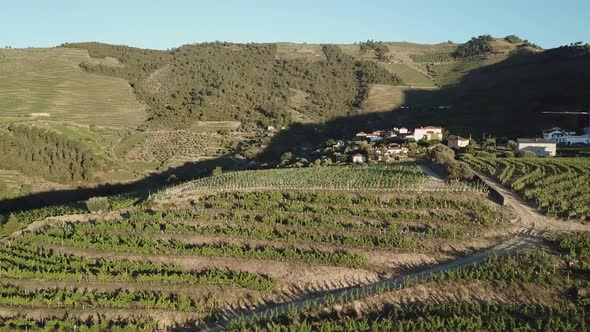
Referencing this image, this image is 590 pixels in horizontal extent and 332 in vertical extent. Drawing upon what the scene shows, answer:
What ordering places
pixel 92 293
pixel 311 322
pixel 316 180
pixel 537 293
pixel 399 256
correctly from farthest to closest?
pixel 316 180, pixel 399 256, pixel 92 293, pixel 537 293, pixel 311 322

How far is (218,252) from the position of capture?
3200 centimetres

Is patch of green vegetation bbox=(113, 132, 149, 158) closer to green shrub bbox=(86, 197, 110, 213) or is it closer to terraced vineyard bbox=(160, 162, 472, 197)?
terraced vineyard bbox=(160, 162, 472, 197)

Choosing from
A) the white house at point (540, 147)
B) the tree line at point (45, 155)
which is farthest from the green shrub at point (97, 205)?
the white house at point (540, 147)

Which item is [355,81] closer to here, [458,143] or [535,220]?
[458,143]

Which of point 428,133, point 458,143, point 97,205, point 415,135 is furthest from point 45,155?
point 458,143

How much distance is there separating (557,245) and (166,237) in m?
25.1

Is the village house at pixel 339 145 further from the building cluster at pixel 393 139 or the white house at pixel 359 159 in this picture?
the white house at pixel 359 159

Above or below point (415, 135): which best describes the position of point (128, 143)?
below

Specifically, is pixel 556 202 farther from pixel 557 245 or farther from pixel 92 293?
pixel 92 293

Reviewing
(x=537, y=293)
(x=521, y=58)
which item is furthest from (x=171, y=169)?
(x=521, y=58)

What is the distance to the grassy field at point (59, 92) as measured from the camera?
8831 centimetres

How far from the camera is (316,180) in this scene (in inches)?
1807

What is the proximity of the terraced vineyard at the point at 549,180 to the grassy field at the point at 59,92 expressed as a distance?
65.6 metres

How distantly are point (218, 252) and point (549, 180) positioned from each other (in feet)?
91.1
